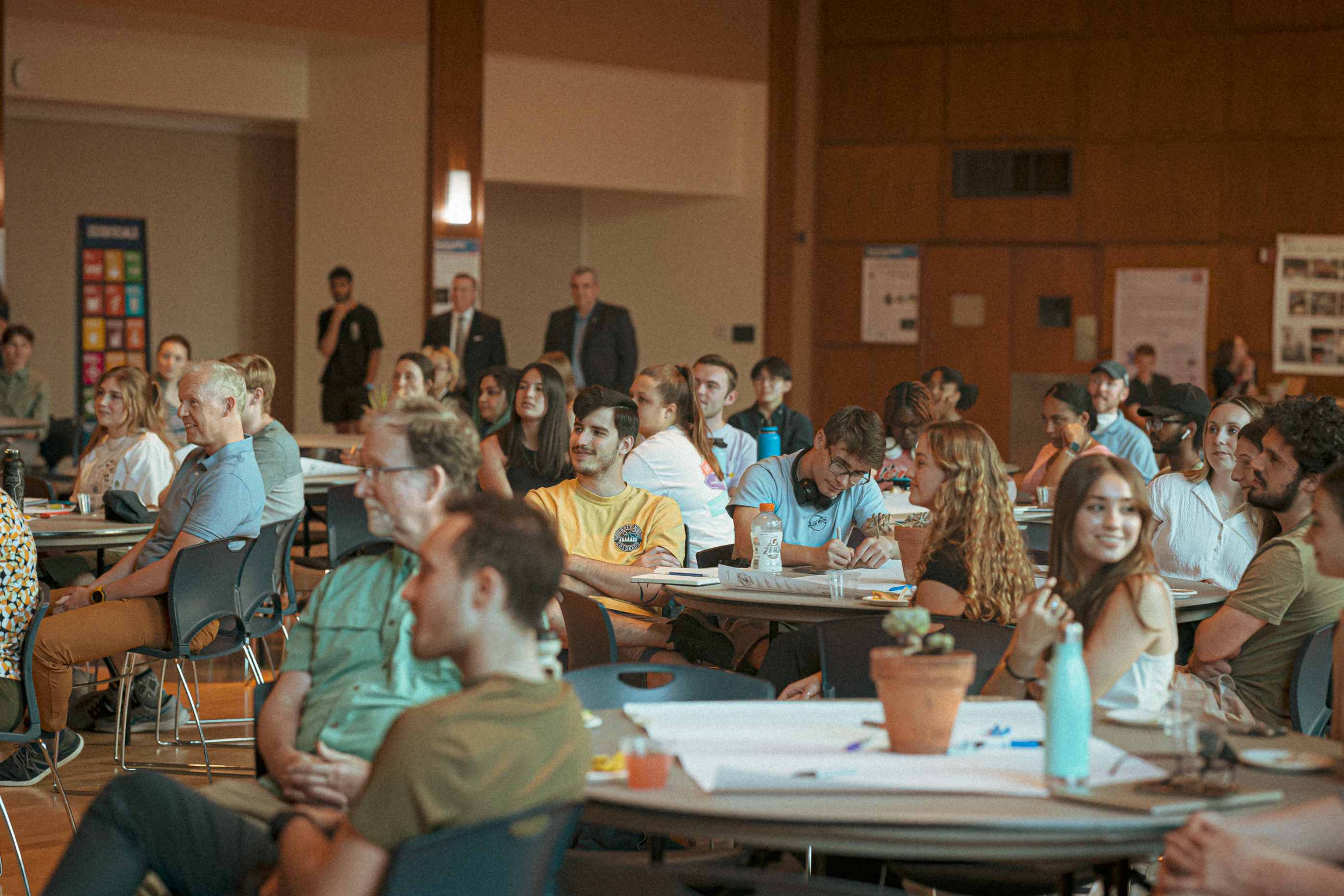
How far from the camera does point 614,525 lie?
445 centimetres

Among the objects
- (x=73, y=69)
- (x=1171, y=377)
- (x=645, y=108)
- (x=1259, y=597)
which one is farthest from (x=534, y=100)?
(x=1259, y=597)

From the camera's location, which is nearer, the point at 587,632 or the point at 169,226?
the point at 587,632

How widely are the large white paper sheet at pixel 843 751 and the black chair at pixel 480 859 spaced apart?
27 cm

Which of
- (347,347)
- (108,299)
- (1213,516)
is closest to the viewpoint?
(1213,516)

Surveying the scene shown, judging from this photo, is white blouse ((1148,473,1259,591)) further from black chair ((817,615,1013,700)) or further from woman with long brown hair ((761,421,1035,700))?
black chair ((817,615,1013,700))

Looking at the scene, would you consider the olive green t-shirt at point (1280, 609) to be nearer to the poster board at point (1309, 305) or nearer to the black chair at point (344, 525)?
the black chair at point (344, 525)

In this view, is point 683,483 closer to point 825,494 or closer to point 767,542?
point 825,494

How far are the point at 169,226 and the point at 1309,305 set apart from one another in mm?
10118

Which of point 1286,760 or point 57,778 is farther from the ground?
point 1286,760

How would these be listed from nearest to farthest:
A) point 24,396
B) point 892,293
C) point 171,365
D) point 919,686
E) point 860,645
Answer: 1. point 919,686
2. point 860,645
3. point 171,365
4. point 24,396
5. point 892,293

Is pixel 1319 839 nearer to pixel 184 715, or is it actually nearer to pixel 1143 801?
pixel 1143 801

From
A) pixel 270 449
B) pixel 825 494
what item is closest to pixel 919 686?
pixel 825 494

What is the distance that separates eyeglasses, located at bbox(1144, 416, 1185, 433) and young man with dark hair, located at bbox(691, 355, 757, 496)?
190 centimetres

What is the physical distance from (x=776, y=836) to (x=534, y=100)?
420 inches
